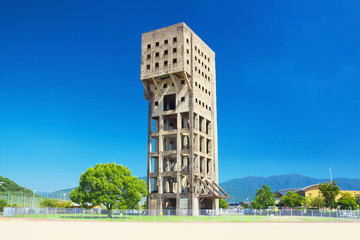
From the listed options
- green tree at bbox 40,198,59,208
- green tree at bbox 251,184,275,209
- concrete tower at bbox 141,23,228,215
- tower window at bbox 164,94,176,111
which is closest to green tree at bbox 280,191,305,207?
green tree at bbox 251,184,275,209

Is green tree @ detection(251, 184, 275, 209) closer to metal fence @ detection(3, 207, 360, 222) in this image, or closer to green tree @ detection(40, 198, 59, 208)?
metal fence @ detection(3, 207, 360, 222)

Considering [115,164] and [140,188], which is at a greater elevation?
[115,164]

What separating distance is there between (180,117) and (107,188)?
27.8m

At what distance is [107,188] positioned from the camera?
56062mm

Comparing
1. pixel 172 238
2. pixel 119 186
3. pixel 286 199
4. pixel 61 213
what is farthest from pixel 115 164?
pixel 286 199

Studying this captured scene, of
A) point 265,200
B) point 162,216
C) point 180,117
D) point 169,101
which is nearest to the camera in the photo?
point 162,216

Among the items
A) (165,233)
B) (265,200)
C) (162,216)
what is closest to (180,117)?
(162,216)

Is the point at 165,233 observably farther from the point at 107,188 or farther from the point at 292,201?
the point at 292,201

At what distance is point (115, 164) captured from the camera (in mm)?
60469

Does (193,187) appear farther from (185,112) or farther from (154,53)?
(154,53)

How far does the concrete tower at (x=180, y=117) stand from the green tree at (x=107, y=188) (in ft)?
55.7

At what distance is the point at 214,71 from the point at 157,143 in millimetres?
26467

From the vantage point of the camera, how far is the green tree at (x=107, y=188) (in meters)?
56.5

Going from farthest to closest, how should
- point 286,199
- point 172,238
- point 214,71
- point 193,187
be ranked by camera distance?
point 286,199, point 214,71, point 193,187, point 172,238
